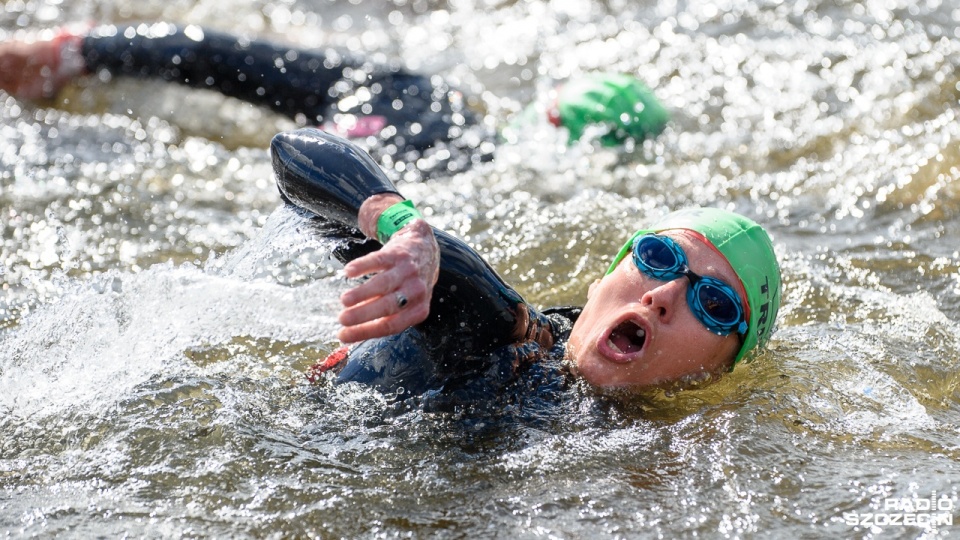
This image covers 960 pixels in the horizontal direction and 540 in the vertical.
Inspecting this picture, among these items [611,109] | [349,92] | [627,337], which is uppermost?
[627,337]

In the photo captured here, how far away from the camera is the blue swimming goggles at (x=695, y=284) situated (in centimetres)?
334

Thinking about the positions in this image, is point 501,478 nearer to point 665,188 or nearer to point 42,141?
point 665,188

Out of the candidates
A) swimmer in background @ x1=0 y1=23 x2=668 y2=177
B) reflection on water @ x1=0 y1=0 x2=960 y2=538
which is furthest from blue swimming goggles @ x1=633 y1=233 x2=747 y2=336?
swimmer in background @ x1=0 y1=23 x2=668 y2=177

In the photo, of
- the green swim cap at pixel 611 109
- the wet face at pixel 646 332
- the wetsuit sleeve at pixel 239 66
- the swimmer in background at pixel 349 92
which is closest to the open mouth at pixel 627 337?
the wet face at pixel 646 332

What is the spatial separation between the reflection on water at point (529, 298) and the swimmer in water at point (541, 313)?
0.38ft

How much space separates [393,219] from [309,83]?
11.4 feet

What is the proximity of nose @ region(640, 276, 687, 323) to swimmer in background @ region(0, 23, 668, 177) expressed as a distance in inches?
109

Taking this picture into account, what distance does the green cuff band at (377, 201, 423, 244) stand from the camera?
293 centimetres

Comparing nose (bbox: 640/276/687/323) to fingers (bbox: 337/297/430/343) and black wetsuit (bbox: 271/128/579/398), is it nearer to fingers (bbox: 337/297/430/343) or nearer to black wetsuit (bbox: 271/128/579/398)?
black wetsuit (bbox: 271/128/579/398)

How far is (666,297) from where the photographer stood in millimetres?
3273

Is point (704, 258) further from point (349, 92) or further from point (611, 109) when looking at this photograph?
point (349, 92)

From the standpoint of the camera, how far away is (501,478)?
3031 mm

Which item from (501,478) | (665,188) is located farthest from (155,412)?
(665,188)

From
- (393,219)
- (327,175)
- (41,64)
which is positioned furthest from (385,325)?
(41,64)
